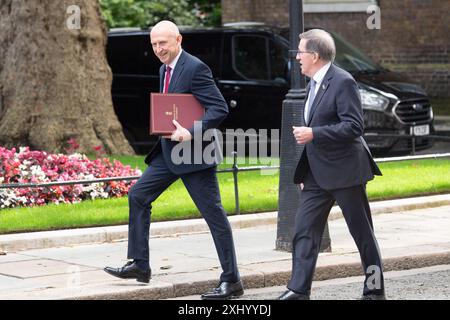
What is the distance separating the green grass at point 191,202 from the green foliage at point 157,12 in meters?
15.5

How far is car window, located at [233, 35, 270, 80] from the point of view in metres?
18.3

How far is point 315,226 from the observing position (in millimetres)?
8164

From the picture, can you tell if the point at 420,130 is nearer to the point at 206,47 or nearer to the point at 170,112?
the point at 206,47

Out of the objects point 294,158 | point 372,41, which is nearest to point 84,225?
point 294,158

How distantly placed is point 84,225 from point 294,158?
7.80 ft

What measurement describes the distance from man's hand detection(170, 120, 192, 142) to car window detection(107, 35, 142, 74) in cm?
1102

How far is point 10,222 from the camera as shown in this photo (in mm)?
11461

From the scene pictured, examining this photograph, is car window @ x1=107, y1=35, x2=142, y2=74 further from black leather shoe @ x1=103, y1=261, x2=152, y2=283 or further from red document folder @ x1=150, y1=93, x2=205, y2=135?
red document folder @ x1=150, y1=93, x2=205, y2=135

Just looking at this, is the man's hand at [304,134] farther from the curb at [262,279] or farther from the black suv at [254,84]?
the black suv at [254,84]

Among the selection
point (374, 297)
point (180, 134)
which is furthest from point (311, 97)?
point (374, 297)
